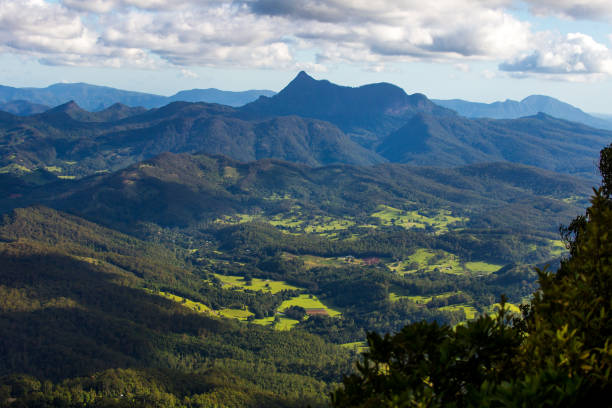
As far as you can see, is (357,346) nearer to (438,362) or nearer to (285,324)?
(285,324)

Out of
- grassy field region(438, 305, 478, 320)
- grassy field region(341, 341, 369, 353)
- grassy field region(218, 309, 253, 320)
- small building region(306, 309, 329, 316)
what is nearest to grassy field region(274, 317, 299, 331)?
small building region(306, 309, 329, 316)

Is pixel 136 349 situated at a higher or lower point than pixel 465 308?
lower

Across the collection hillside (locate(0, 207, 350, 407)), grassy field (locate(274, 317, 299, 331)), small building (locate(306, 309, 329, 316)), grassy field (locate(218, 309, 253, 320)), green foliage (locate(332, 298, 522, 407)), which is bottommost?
grassy field (locate(218, 309, 253, 320))

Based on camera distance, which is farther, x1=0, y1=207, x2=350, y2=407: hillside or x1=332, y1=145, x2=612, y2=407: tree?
x1=0, y1=207, x2=350, y2=407: hillside

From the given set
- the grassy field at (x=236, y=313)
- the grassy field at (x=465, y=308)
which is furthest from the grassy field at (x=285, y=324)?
the grassy field at (x=465, y=308)

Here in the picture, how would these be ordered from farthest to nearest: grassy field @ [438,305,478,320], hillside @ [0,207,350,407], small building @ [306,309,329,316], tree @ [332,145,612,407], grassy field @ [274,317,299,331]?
small building @ [306,309,329,316], grassy field @ [438,305,478,320], grassy field @ [274,317,299,331], hillside @ [0,207,350,407], tree @ [332,145,612,407]

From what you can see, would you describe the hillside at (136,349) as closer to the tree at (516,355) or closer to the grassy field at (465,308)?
the grassy field at (465,308)

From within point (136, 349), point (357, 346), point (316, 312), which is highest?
point (136, 349)

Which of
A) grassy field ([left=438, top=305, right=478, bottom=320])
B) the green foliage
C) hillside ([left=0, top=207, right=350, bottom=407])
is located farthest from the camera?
grassy field ([left=438, top=305, right=478, bottom=320])

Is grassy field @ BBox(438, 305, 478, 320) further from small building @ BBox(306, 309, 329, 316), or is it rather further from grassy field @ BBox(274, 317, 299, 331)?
grassy field @ BBox(274, 317, 299, 331)

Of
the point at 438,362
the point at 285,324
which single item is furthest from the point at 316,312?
the point at 438,362

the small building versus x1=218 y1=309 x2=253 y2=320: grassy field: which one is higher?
the small building

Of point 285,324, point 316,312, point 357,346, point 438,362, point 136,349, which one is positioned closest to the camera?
point 438,362
